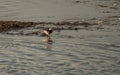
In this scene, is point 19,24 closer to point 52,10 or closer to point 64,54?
point 52,10

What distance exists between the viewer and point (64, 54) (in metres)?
13.6

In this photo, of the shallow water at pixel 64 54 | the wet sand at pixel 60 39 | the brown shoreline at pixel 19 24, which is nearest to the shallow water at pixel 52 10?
the wet sand at pixel 60 39

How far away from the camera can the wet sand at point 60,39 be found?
1191 centimetres

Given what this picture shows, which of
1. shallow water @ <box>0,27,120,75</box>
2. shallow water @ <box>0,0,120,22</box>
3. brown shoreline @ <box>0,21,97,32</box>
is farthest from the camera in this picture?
shallow water @ <box>0,0,120,22</box>

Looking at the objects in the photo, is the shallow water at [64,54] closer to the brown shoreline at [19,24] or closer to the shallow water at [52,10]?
the brown shoreline at [19,24]

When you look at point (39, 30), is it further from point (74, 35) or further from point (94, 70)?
point (94, 70)

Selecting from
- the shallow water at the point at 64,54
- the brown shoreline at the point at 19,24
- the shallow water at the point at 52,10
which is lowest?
the shallow water at the point at 64,54

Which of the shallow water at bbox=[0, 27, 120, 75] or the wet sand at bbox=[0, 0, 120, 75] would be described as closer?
the shallow water at bbox=[0, 27, 120, 75]

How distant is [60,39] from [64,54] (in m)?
2.67

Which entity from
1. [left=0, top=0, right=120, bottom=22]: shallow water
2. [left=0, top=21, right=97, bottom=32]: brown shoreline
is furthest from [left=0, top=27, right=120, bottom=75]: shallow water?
[left=0, top=0, right=120, bottom=22]: shallow water

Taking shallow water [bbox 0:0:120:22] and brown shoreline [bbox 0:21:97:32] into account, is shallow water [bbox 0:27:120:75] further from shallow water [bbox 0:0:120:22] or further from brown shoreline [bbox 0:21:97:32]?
shallow water [bbox 0:0:120:22]

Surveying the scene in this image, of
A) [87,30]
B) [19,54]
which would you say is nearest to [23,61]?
[19,54]

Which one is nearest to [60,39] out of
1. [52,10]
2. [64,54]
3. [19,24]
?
[64,54]

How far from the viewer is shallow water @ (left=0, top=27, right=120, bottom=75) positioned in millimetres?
11609
